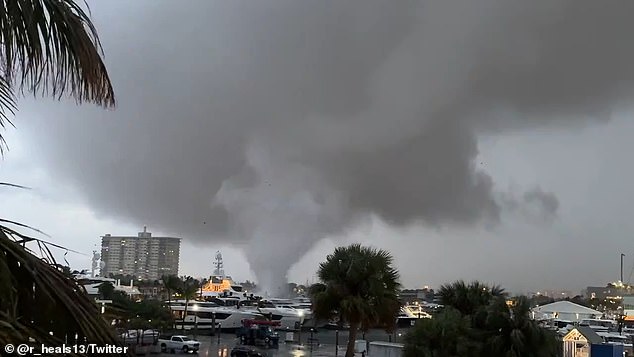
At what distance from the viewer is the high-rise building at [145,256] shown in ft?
529

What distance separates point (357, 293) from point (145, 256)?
15608 centimetres

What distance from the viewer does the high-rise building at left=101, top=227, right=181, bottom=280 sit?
161125 mm

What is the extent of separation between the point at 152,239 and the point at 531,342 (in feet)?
534

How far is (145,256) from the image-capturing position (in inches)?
6506

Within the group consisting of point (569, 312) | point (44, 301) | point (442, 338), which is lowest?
point (569, 312)

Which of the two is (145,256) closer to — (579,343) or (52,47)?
(579,343)

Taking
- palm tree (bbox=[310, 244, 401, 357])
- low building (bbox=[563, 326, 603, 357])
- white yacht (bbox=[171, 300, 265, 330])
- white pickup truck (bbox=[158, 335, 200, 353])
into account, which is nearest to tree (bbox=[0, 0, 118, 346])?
palm tree (bbox=[310, 244, 401, 357])

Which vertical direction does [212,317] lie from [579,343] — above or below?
below

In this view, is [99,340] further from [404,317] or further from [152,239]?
[152,239]

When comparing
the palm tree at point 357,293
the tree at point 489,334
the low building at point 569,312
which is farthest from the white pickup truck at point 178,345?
the low building at point 569,312

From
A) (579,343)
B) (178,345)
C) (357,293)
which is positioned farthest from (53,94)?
(178,345)

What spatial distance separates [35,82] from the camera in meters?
2.08

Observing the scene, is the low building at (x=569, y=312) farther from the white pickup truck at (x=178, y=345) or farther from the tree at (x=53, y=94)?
the tree at (x=53, y=94)

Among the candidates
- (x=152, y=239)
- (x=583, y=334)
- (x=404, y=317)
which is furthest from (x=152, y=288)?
(x=583, y=334)
